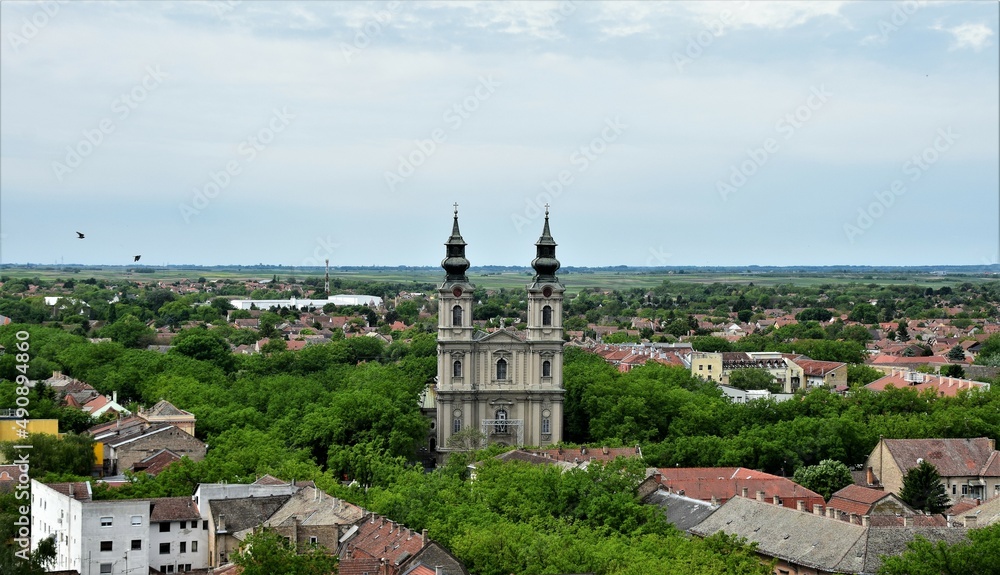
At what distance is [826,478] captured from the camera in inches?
2872

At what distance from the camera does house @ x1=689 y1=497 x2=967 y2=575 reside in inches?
2121

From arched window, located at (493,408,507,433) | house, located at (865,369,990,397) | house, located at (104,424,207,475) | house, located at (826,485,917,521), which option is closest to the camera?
house, located at (826,485,917,521)

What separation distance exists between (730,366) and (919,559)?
303ft

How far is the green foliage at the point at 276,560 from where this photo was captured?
48594 mm

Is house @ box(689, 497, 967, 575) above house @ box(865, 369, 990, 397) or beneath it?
beneath

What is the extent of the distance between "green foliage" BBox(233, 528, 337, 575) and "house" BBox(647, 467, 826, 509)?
23.4 metres

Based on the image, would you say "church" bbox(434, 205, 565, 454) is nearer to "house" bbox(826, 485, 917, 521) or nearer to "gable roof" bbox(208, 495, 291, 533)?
"house" bbox(826, 485, 917, 521)

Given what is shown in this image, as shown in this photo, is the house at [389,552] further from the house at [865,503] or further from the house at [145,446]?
the house at [145,446]

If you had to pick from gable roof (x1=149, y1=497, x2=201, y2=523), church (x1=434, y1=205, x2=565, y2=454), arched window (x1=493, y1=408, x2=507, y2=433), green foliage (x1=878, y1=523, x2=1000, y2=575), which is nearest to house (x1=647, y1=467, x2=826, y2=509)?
green foliage (x1=878, y1=523, x2=1000, y2=575)

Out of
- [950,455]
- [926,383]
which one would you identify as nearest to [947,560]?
[950,455]

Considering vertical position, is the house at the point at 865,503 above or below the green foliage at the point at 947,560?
below

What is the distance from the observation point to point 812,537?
5697 centimetres

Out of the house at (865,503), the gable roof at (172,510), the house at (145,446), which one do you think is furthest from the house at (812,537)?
the house at (145,446)

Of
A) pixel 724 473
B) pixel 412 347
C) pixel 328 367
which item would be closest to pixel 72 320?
pixel 412 347
